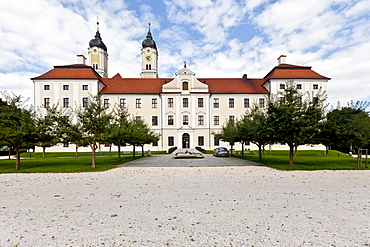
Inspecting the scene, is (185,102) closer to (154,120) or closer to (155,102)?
(155,102)

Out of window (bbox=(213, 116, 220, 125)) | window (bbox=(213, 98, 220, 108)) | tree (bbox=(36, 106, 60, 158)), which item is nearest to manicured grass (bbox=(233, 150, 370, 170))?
tree (bbox=(36, 106, 60, 158))

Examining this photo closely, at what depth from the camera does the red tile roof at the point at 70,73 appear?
40.3 meters

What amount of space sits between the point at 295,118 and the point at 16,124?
64.3 ft

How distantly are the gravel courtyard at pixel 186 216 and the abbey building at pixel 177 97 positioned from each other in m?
33.4

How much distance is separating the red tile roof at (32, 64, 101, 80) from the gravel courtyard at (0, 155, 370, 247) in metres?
36.7

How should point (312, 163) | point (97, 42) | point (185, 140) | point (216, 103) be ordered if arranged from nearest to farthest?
point (312, 163), point (185, 140), point (216, 103), point (97, 42)

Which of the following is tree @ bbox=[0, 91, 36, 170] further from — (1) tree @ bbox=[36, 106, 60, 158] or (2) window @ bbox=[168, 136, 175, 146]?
(2) window @ bbox=[168, 136, 175, 146]

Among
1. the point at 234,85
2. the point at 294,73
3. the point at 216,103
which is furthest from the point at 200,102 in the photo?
the point at 294,73

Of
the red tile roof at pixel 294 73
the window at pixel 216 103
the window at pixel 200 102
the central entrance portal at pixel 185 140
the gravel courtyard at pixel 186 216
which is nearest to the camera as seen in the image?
the gravel courtyard at pixel 186 216

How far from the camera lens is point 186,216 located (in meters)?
5.21

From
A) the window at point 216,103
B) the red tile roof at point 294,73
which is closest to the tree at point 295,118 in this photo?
the window at point 216,103

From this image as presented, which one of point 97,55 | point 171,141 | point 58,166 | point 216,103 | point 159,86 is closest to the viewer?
point 58,166

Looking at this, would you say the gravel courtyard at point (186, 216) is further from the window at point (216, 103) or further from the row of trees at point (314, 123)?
the window at point (216, 103)

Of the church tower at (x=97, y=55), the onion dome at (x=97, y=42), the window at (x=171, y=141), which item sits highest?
the onion dome at (x=97, y=42)
